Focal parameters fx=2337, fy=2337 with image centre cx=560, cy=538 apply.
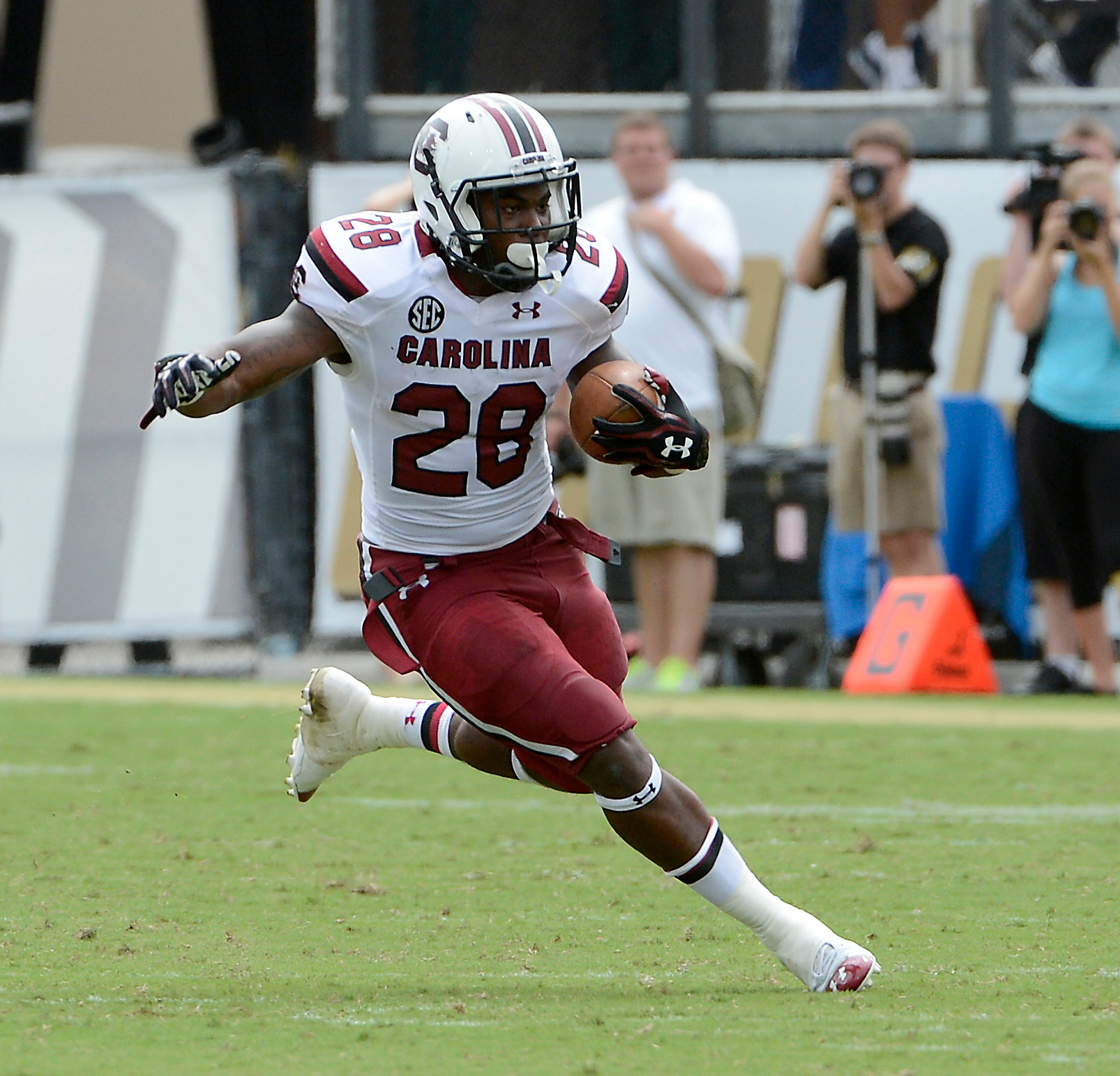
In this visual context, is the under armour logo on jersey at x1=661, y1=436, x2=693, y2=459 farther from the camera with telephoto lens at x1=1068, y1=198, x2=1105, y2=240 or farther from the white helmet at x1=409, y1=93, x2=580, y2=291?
the camera with telephoto lens at x1=1068, y1=198, x2=1105, y2=240

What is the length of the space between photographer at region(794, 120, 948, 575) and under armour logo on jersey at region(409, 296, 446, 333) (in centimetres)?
457

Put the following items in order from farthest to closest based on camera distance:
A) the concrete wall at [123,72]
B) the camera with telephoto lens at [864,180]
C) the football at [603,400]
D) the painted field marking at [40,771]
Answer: the concrete wall at [123,72] → the camera with telephoto lens at [864,180] → the painted field marking at [40,771] → the football at [603,400]

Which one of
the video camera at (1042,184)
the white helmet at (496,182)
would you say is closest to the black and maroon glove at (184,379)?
the white helmet at (496,182)

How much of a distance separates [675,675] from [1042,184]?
7.42ft

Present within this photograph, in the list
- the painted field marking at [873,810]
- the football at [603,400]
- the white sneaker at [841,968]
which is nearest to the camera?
the white sneaker at [841,968]

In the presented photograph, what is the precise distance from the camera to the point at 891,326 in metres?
8.70

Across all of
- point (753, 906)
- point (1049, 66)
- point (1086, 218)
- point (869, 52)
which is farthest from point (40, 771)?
point (1049, 66)

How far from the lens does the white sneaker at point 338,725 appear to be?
5.04 m

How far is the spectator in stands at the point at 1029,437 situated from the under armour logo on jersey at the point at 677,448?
4795mm

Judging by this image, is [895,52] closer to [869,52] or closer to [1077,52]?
[869,52]

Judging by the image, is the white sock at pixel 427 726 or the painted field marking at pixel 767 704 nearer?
the white sock at pixel 427 726

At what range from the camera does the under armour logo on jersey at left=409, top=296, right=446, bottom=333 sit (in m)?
4.13

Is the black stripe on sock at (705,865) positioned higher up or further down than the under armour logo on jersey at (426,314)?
further down

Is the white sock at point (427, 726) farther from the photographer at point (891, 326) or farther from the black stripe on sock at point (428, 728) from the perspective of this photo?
the photographer at point (891, 326)
